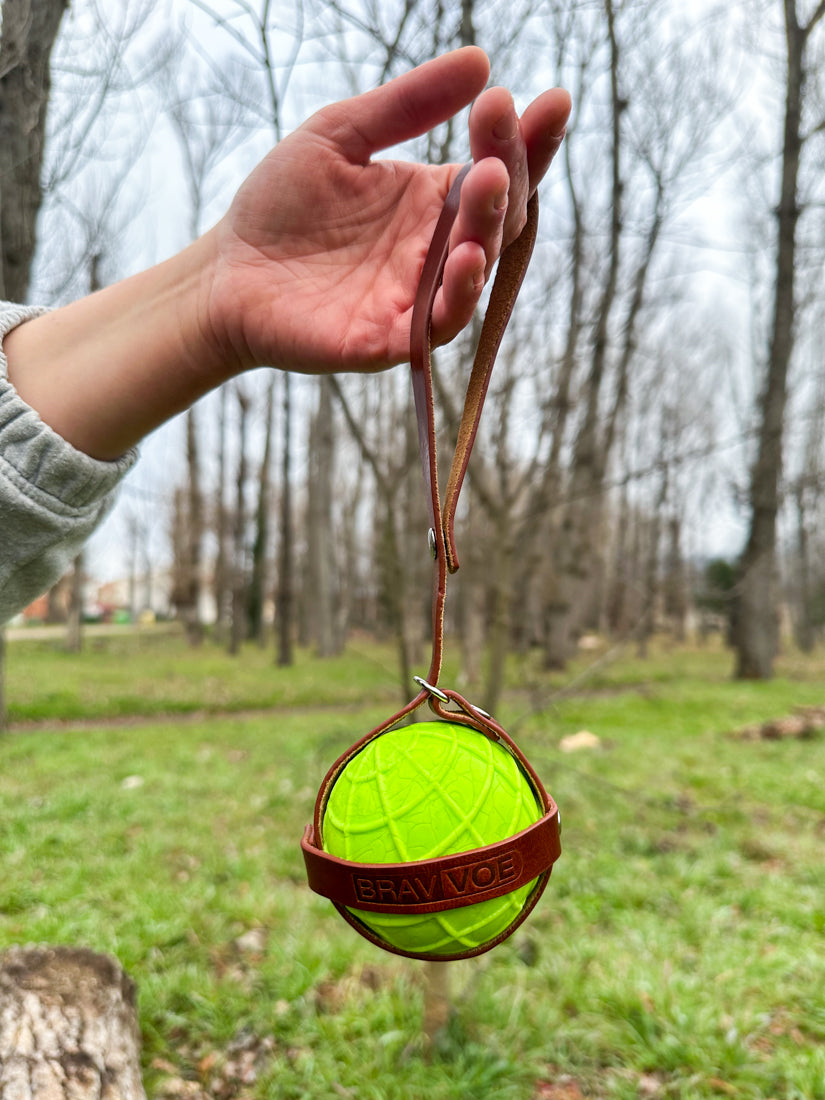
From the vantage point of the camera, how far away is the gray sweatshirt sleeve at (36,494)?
4.90 ft

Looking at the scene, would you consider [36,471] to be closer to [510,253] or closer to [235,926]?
[510,253]

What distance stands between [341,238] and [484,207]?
1.64 ft

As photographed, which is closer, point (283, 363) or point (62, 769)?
point (283, 363)

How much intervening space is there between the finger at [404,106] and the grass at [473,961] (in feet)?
10.4

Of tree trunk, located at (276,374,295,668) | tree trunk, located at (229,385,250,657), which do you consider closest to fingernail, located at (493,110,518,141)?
tree trunk, located at (276,374,295,668)

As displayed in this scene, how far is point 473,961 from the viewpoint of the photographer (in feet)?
11.8

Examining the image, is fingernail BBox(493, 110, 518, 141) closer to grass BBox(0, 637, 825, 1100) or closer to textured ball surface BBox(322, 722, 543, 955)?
textured ball surface BBox(322, 722, 543, 955)

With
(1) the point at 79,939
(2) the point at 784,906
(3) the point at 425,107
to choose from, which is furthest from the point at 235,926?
(3) the point at 425,107

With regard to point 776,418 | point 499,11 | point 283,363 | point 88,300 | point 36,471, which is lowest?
point 36,471

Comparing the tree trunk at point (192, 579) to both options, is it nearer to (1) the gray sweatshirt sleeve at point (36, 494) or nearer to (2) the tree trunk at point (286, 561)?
(2) the tree trunk at point (286, 561)

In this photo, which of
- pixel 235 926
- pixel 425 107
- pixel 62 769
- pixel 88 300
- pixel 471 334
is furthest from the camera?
pixel 62 769

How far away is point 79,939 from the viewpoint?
3812 millimetres

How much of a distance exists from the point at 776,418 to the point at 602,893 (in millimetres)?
8675

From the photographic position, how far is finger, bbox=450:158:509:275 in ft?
3.84
